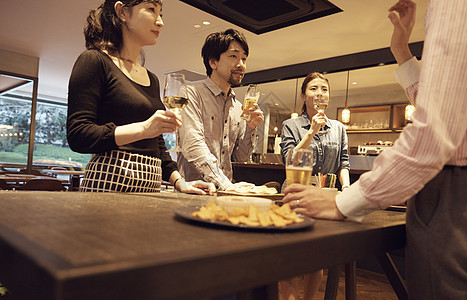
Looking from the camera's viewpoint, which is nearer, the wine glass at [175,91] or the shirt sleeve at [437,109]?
the shirt sleeve at [437,109]

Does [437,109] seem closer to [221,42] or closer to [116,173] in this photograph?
[116,173]

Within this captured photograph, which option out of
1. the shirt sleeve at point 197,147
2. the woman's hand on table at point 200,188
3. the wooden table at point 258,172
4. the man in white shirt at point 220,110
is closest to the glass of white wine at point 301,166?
the woman's hand on table at point 200,188

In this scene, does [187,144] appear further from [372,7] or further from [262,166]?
[372,7]

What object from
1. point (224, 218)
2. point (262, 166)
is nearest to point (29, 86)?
point (262, 166)

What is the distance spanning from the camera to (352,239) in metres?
0.73

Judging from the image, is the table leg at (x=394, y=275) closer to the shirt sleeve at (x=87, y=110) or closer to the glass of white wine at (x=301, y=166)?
the glass of white wine at (x=301, y=166)

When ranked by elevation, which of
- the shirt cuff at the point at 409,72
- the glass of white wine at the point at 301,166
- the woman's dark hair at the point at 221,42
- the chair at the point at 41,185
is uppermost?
the woman's dark hair at the point at 221,42

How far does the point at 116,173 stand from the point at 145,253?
3.51 ft

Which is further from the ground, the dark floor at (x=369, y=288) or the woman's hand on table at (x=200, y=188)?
the woman's hand on table at (x=200, y=188)

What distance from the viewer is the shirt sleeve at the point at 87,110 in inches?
52.8

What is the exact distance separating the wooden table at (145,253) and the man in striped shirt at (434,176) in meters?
0.13

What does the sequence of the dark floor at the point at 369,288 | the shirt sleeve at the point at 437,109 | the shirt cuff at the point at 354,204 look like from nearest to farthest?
the shirt sleeve at the point at 437,109 < the shirt cuff at the point at 354,204 < the dark floor at the point at 369,288

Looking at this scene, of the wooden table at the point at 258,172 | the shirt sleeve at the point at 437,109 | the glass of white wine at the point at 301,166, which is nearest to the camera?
the shirt sleeve at the point at 437,109

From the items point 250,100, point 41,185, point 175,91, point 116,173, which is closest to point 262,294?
point 175,91
